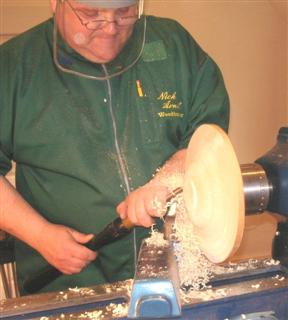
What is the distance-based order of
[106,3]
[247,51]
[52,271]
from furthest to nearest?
[247,51] < [52,271] < [106,3]

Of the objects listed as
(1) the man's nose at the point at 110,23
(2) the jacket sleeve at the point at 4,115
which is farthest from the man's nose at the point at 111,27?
(2) the jacket sleeve at the point at 4,115

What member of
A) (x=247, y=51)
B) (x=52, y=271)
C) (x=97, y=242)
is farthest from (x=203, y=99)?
(x=247, y=51)

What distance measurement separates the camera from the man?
3.27 feet

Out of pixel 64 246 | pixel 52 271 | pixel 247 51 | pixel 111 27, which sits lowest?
pixel 52 271

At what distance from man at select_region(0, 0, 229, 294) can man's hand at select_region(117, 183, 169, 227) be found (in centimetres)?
10

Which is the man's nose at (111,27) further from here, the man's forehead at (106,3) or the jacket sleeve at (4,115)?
the jacket sleeve at (4,115)

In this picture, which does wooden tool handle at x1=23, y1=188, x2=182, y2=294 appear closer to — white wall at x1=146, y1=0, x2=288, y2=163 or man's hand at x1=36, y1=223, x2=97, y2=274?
man's hand at x1=36, y1=223, x2=97, y2=274

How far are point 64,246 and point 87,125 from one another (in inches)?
12.3

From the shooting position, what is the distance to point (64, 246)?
3.26 ft

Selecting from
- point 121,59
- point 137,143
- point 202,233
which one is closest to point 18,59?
point 121,59

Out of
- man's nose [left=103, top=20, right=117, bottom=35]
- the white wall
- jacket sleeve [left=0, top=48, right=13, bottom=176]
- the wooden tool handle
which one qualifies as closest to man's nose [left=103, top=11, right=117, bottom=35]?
man's nose [left=103, top=20, right=117, bottom=35]

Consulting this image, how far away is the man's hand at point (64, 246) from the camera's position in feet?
3.26

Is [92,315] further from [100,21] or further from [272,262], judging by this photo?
[100,21]

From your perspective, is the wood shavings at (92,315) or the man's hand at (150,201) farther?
the man's hand at (150,201)
